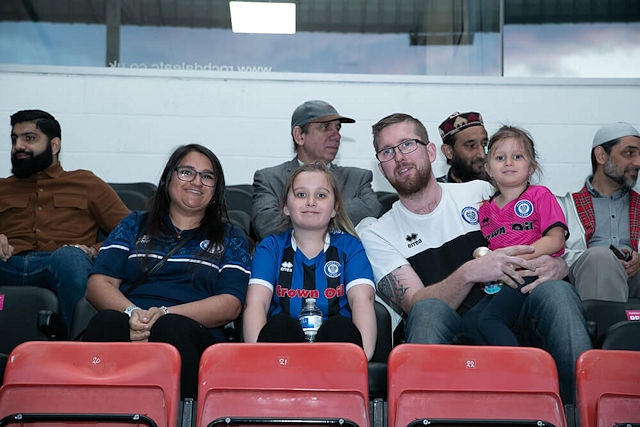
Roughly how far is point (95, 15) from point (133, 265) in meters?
2.52

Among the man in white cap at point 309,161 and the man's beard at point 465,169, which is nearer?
the man in white cap at point 309,161

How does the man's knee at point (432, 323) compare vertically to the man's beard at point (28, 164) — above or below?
below

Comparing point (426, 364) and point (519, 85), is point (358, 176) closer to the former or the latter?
point (519, 85)

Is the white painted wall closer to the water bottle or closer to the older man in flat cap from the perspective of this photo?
the older man in flat cap

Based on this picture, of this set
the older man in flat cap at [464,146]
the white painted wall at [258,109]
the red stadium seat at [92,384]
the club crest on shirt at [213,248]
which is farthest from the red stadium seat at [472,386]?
the white painted wall at [258,109]

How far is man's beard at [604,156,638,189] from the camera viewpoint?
3.40 metres

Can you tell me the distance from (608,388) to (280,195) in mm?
1775

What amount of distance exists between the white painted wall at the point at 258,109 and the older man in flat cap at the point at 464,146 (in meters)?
0.48

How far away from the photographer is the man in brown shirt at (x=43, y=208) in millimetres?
3029

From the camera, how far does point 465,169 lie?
3627 mm

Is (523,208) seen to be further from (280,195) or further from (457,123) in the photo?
(457,123)

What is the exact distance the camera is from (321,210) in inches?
100

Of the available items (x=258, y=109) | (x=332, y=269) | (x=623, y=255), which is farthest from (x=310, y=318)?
(x=258, y=109)

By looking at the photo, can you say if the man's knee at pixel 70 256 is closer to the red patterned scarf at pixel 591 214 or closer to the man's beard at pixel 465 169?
the man's beard at pixel 465 169
